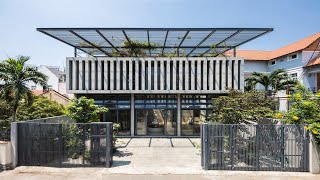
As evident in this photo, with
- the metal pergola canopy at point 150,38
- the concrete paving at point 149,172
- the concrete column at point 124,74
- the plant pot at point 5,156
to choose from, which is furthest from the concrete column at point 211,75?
the plant pot at point 5,156

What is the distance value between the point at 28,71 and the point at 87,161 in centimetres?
792

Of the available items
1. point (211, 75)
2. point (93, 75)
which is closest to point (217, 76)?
point (211, 75)

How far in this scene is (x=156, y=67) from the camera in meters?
18.2

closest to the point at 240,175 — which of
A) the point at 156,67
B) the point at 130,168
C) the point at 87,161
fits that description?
the point at 130,168

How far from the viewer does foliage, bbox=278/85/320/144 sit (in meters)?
9.82

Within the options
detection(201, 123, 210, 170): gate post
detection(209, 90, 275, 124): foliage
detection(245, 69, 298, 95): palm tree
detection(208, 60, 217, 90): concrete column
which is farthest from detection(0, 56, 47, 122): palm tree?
detection(245, 69, 298, 95): palm tree

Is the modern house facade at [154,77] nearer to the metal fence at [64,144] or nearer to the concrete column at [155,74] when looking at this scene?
the concrete column at [155,74]

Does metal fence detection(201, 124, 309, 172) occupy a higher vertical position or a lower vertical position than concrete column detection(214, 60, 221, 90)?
lower

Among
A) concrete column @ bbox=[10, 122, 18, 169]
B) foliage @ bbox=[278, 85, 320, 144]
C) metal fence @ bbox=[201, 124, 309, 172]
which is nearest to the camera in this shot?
foliage @ bbox=[278, 85, 320, 144]

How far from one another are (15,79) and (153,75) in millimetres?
8894

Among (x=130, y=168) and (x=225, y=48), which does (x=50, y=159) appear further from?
(x=225, y=48)

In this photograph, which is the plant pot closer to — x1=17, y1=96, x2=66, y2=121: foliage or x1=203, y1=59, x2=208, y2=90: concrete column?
x1=17, y1=96, x2=66, y2=121: foliage

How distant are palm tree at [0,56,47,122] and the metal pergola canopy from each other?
2499 mm

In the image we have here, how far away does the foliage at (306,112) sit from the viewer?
982 centimetres
